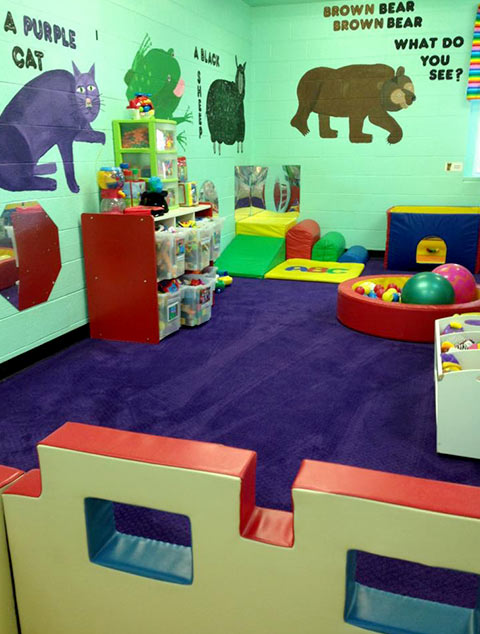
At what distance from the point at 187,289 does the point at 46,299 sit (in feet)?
3.74

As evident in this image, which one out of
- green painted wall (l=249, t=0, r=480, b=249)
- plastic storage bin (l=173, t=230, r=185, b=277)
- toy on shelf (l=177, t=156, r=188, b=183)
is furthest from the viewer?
green painted wall (l=249, t=0, r=480, b=249)

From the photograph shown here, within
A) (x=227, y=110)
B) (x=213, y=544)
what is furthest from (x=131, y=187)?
(x=213, y=544)

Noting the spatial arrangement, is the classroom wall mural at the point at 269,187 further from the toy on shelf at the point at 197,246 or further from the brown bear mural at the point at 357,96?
the toy on shelf at the point at 197,246

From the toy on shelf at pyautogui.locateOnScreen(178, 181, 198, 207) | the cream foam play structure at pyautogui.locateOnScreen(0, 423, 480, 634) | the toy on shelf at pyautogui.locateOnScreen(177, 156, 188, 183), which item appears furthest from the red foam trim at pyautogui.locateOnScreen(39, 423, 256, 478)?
the toy on shelf at pyautogui.locateOnScreen(177, 156, 188, 183)

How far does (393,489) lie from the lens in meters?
1.04

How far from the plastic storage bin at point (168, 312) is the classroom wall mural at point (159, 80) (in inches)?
68.2

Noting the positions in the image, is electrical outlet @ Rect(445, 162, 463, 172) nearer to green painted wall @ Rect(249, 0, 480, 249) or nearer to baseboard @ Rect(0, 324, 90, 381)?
green painted wall @ Rect(249, 0, 480, 249)

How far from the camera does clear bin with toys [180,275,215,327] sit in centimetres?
472

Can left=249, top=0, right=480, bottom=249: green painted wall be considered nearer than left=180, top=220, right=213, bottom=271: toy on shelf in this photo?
No

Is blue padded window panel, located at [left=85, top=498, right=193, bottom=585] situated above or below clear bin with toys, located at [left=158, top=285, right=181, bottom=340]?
above

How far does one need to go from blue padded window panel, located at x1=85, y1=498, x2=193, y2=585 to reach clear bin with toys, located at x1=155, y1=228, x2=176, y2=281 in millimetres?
3124

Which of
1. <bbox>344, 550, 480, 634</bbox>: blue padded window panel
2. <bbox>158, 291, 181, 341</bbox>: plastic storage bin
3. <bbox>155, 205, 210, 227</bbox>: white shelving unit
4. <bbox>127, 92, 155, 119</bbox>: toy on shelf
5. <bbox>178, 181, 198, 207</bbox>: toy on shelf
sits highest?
<bbox>127, 92, 155, 119</bbox>: toy on shelf

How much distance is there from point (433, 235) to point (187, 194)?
3031mm

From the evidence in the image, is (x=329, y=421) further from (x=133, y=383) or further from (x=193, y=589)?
(x=193, y=589)
